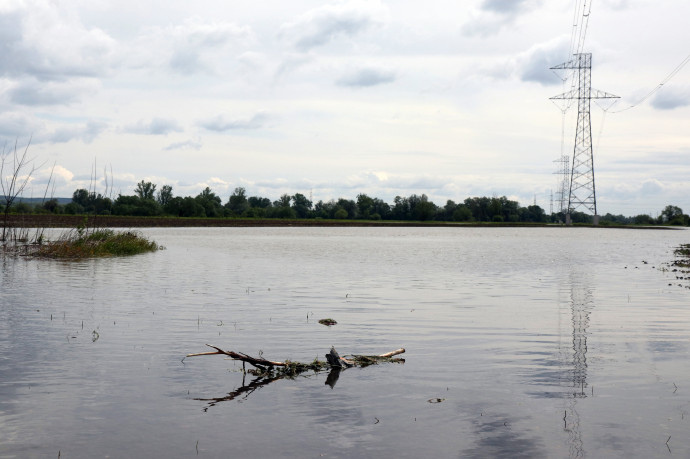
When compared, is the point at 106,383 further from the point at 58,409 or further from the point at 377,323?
the point at 377,323

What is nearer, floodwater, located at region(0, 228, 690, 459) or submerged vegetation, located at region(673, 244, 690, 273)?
floodwater, located at region(0, 228, 690, 459)

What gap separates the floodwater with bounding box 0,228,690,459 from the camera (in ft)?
32.3

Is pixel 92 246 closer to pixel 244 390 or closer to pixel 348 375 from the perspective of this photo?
pixel 348 375

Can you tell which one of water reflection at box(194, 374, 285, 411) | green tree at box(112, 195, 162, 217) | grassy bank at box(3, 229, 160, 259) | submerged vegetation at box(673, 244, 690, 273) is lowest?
water reflection at box(194, 374, 285, 411)

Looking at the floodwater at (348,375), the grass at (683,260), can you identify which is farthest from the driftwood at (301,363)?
the grass at (683,260)

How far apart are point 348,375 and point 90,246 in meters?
41.9

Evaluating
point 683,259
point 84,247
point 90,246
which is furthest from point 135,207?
point 683,259

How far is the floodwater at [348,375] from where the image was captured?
9859mm

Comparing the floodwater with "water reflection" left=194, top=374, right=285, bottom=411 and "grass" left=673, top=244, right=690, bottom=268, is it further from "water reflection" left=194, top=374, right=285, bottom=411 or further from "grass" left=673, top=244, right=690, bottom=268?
"grass" left=673, top=244, right=690, bottom=268

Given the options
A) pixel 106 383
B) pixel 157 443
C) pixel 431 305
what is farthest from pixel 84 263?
pixel 157 443

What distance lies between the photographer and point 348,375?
1382 centimetres

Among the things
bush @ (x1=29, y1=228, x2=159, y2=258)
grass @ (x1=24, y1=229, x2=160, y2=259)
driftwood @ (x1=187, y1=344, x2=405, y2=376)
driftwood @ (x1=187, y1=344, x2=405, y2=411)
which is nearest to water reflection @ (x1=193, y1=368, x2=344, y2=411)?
driftwood @ (x1=187, y1=344, x2=405, y2=411)

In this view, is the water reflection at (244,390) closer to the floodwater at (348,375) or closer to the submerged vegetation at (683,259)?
the floodwater at (348,375)

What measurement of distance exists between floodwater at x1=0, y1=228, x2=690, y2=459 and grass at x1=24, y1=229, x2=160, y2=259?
1853cm
